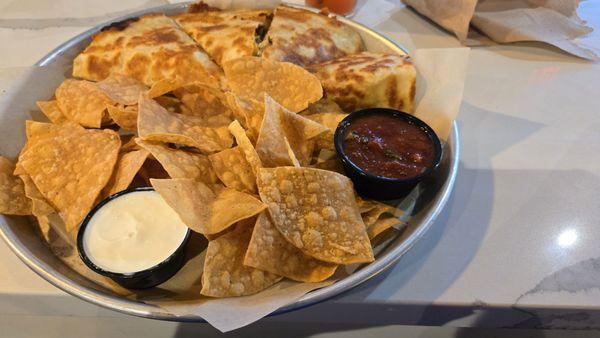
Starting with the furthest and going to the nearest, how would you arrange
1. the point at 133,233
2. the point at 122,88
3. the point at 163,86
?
the point at 122,88 → the point at 163,86 → the point at 133,233

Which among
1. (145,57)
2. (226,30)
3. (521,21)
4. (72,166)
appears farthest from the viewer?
(521,21)

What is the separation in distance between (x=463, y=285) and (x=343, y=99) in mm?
772

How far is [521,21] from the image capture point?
7.08 feet

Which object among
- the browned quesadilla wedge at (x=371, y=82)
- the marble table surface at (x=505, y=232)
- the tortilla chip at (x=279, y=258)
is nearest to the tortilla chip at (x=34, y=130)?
the marble table surface at (x=505, y=232)

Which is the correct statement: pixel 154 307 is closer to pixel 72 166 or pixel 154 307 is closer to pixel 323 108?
pixel 72 166

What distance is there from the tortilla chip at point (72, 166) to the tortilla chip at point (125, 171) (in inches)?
1.2

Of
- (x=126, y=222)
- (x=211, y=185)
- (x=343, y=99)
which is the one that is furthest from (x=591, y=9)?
(x=126, y=222)

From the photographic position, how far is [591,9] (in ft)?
8.08

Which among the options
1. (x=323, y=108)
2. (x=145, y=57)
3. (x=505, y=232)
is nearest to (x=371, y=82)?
(x=323, y=108)

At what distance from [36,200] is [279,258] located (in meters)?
0.78

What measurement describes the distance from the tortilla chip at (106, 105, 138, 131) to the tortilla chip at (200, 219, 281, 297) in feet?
1.96

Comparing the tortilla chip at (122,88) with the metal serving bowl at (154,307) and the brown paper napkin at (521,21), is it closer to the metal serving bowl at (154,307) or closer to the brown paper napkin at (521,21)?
the metal serving bowl at (154,307)

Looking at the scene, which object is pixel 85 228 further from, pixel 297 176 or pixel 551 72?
Answer: pixel 551 72

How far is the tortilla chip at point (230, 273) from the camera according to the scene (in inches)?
42.5
